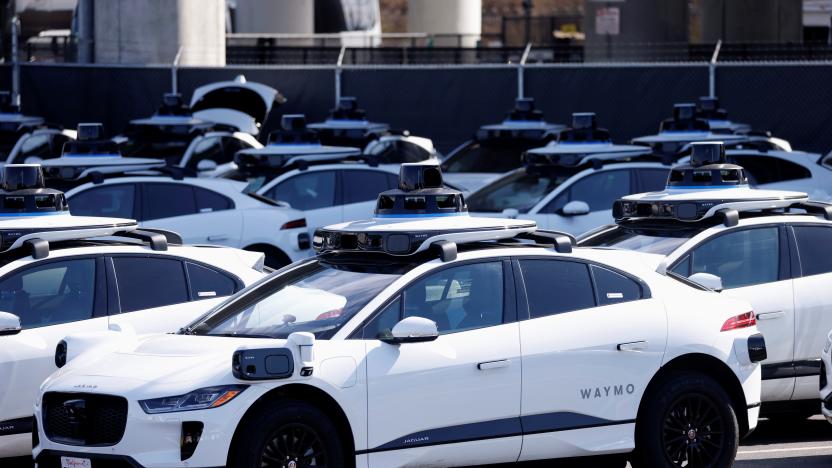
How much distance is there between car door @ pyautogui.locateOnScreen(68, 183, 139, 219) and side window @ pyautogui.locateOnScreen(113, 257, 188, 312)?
539 centimetres

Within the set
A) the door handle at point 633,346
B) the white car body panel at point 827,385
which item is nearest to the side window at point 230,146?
the white car body panel at point 827,385

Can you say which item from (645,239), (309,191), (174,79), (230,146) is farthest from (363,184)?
(174,79)

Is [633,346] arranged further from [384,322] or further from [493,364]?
[384,322]

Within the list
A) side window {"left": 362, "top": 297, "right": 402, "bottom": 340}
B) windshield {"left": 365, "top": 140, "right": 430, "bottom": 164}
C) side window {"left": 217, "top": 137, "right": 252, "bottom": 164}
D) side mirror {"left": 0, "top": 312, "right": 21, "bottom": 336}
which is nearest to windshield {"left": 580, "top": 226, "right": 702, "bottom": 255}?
side window {"left": 362, "top": 297, "right": 402, "bottom": 340}

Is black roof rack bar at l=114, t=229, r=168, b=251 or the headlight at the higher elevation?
black roof rack bar at l=114, t=229, r=168, b=251

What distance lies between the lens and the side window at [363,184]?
17.3 m

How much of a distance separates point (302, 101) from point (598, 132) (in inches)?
387

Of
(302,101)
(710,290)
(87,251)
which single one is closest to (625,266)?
(710,290)

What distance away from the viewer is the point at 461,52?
128ft

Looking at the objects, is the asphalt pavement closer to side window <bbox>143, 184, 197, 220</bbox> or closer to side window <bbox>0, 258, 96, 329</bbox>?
side window <bbox>0, 258, 96, 329</bbox>

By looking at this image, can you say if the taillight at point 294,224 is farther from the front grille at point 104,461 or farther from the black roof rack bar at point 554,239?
the front grille at point 104,461

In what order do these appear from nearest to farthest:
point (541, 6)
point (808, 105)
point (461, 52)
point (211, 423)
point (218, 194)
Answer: point (211, 423)
point (218, 194)
point (808, 105)
point (461, 52)
point (541, 6)

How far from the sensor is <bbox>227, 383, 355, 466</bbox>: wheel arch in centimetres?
740

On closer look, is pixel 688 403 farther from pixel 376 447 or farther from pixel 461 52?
pixel 461 52
